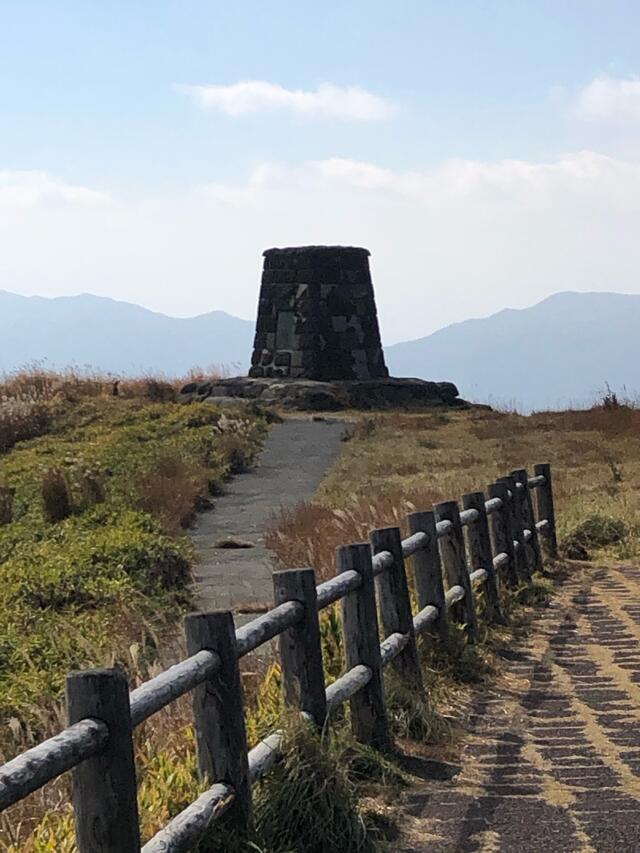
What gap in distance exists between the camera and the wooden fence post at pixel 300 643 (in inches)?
226

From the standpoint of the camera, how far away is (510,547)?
11.6 metres

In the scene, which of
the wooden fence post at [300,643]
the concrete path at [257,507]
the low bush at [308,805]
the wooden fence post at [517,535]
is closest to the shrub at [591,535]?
the wooden fence post at [517,535]

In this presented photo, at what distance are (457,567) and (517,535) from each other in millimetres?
2946

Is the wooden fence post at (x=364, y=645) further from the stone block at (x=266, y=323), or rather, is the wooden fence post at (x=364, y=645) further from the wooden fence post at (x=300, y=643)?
the stone block at (x=266, y=323)

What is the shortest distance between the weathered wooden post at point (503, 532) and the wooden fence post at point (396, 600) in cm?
398

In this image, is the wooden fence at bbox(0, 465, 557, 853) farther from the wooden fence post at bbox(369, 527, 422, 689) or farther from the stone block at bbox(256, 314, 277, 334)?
the stone block at bbox(256, 314, 277, 334)

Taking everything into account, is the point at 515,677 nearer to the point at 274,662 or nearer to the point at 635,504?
the point at 274,662

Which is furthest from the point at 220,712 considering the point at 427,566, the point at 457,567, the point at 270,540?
the point at 270,540

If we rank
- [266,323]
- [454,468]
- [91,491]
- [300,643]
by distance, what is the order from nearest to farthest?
1. [300,643]
2. [91,491]
3. [454,468]
4. [266,323]

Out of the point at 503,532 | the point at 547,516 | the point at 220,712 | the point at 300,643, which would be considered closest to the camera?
the point at 220,712

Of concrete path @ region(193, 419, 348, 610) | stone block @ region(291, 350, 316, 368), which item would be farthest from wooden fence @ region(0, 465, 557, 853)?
stone block @ region(291, 350, 316, 368)

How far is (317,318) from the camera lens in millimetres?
35219

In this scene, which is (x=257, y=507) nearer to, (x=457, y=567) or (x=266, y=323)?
(x=457, y=567)

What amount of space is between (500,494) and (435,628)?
3.30 metres
